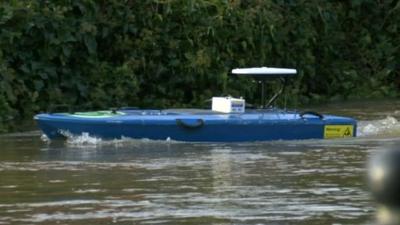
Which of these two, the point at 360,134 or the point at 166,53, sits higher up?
the point at 166,53

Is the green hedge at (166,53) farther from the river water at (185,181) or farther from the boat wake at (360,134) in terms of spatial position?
the river water at (185,181)

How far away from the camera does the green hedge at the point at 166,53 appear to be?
1883 cm

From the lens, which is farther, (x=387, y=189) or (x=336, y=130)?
(x=336, y=130)

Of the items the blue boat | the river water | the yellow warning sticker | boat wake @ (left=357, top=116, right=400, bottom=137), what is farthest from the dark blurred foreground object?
boat wake @ (left=357, top=116, right=400, bottom=137)

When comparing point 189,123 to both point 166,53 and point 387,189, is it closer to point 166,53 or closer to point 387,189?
point 166,53

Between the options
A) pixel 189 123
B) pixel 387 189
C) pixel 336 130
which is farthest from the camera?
pixel 336 130

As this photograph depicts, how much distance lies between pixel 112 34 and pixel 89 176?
35.0 feet

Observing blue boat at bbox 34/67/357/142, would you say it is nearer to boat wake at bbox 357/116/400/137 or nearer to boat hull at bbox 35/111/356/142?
boat hull at bbox 35/111/356/142

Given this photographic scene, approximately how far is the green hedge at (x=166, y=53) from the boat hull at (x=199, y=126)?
2.89 meters

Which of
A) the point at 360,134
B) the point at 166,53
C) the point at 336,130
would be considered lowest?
the point at 360,134

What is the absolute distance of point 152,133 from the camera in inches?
568

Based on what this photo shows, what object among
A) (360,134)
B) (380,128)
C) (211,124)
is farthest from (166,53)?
(211,124)

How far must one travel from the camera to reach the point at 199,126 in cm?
1445

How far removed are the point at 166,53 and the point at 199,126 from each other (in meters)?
7.05
